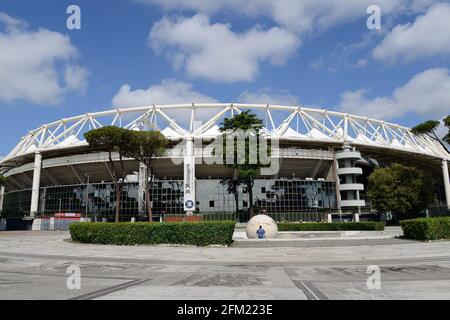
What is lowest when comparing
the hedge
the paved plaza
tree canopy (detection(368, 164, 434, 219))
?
the paved plaza

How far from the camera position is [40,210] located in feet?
218

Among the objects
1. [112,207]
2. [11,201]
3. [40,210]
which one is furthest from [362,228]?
[11,201]

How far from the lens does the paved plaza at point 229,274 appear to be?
7.92m

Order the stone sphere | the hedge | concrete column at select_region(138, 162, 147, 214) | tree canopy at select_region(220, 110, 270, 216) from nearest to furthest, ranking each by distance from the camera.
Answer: the stone sphere, the hedge, tree canopy at select_region(220, 110, 270, 216), concrete column at select_region(138, 162, 147, 214)

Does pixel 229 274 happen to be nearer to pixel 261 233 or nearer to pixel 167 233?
pixel 167 233

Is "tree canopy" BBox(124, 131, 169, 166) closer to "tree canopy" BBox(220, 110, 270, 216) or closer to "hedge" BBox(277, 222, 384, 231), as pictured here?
"tree canopy" BBox(220, 110, 270, 216)

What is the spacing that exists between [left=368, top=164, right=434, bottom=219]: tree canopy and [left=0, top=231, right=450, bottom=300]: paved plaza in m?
39.6

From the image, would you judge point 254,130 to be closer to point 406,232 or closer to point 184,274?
point 406,232

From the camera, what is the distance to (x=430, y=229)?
21.4 metres

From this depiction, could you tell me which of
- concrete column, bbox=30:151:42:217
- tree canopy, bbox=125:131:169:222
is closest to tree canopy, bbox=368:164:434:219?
tree canopy, bbox=125:131:169:222

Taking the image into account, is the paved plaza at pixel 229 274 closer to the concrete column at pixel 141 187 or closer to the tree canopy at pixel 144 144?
the tree canopy at pixel 144 144

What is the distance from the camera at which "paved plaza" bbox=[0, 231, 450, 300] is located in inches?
312

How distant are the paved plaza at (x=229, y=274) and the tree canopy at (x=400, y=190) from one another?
39.6 metres
